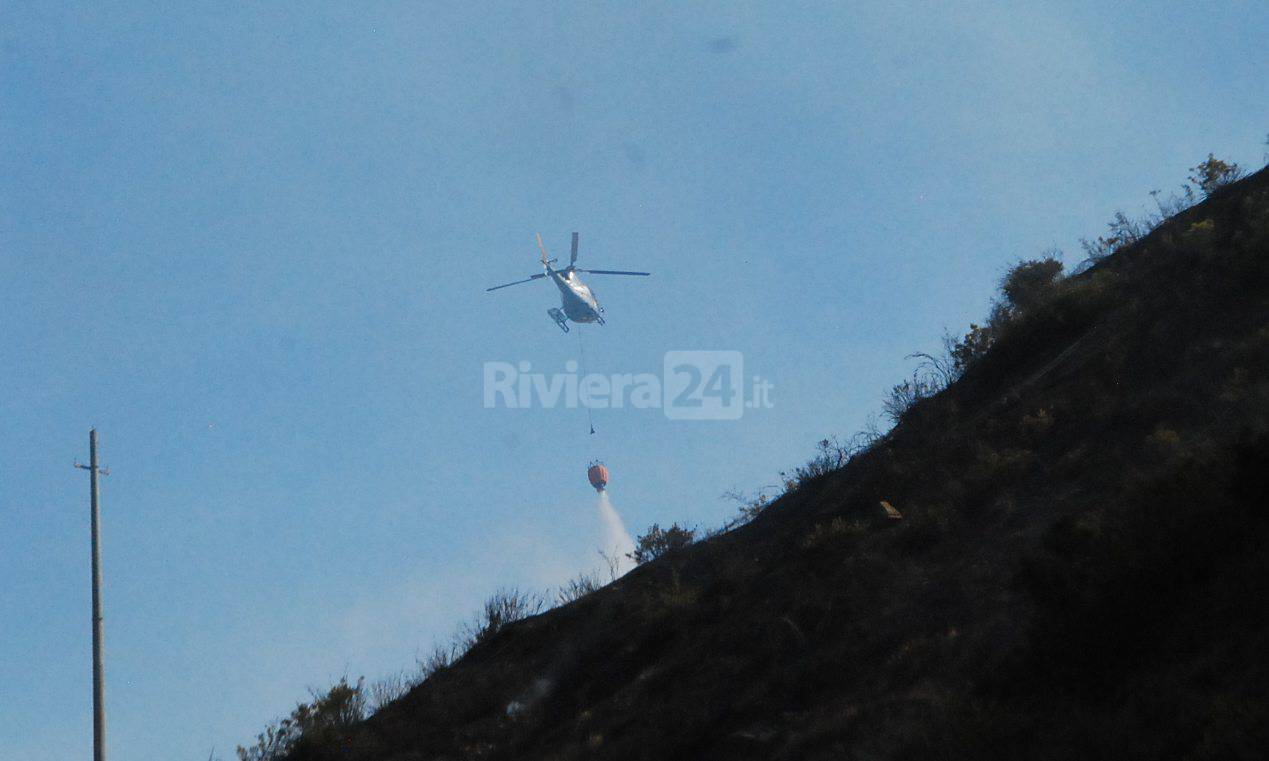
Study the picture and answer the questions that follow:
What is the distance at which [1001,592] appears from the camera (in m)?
13.0

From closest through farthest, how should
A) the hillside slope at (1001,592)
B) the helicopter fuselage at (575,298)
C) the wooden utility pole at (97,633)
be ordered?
the hillside slope at (1001,592) < the wooden utility pole at (97,633) < the helicopter fuselage at (575,298)

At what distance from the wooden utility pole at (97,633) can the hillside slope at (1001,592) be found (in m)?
5.95

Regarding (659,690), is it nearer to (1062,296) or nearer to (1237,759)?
(1237,759)

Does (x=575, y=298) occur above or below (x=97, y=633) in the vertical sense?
above

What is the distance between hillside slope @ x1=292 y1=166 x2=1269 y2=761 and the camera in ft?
30.9

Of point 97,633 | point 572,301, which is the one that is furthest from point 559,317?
point 97,633

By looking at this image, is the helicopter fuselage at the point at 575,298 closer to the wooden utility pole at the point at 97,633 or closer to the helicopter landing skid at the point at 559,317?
the helicopter landing skid at the point at 559,317

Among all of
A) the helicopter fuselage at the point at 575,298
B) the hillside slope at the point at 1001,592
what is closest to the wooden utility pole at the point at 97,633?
the hillside slope at the point at 1001,592

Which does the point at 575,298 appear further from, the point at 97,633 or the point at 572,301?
the point at 97,633

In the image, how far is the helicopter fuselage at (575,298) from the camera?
79250 millimetres

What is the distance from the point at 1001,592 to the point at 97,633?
1881 cm

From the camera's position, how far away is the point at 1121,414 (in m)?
16.2

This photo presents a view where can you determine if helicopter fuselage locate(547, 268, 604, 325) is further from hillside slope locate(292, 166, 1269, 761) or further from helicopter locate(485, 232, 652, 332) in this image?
hillside slope locate(292, 166, 1269, 761)

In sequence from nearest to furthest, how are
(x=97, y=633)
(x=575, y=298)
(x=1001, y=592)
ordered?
(x=1001, y=592) < (x=97, y=633) < (x=575, y=298)
